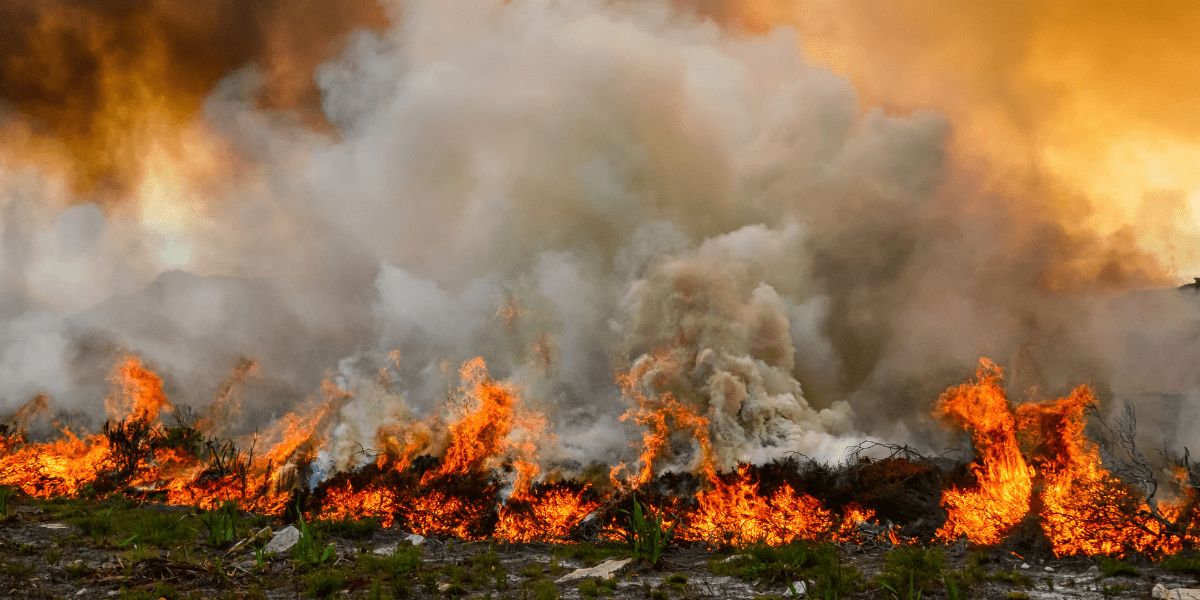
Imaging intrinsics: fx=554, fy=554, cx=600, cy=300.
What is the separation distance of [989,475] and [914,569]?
21.8ft

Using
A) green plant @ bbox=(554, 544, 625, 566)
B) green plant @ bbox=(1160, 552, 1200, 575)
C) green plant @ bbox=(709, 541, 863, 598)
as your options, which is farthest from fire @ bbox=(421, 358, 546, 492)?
green plant @ bbox=(1160, 552, 1200, 575)

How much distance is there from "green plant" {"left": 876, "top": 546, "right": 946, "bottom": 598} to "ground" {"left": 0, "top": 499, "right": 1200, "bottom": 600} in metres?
0.08

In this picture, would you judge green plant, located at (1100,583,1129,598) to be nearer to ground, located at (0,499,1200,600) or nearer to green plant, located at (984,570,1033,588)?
ground, located at (0,499,1200,600)

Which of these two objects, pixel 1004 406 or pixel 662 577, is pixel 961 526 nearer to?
pixel 1004 406

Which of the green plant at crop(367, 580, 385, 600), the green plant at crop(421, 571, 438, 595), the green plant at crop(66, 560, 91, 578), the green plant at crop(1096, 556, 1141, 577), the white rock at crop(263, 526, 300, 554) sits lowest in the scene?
the green plant at crop(1096, 556, 1141, 577)

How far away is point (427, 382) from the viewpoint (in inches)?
1288

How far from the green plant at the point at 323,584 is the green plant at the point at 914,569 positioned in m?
10.1

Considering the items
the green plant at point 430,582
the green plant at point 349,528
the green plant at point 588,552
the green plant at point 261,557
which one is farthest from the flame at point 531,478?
the green plant at point 430,582

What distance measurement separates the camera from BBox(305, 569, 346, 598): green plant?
34.1 feet

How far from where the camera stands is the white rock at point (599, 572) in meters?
11.9

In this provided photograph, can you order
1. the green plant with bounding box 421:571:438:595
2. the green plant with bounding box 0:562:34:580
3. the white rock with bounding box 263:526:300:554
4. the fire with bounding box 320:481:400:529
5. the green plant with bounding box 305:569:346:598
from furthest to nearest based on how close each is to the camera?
the fire with bounding box 320:481:400:529
the white rock with bounding box 263:526:300:554
the green plant with bounding box 421:571:438:595
the green plant with bounding box 305:569:346:598
the green plant with bounding box 0:562:34:580

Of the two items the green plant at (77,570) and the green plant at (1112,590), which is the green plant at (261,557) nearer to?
the green plant at (77,570)

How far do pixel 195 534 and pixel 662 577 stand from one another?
13159 millimetres

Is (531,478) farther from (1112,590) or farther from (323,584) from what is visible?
(1112,590)
